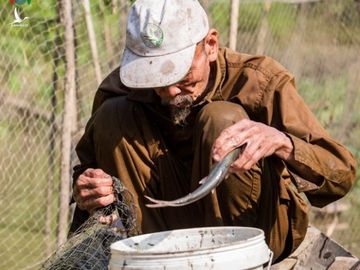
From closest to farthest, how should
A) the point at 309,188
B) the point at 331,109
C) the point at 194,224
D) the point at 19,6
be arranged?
1. the point at 309,188
2. the point at 194,224
3. the point at 19,6
4. the point at 331,109

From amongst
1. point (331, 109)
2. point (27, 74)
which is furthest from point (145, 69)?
point (331, 109)

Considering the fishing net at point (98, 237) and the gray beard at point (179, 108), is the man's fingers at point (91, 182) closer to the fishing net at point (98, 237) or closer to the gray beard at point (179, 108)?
the fishing net at point (98, 237)

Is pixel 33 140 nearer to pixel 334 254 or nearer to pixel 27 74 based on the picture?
pixel 27 74

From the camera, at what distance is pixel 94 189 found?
13.0ft

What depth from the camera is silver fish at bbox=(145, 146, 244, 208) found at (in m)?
3.22

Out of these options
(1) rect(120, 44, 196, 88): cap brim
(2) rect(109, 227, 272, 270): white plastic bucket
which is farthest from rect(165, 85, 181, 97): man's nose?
(2) rect(109, 227, 272, 270): white plastic bucket

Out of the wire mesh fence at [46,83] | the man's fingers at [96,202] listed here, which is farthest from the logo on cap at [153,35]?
the wire mesh fence at [46,83]

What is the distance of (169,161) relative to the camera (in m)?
4.15

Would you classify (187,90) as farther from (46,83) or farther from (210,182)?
(46,83)

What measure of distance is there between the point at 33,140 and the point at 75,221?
68.8 inches

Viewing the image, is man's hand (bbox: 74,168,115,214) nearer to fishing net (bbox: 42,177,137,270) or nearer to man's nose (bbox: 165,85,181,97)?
fishing net (bbox: 42,177,137,270)

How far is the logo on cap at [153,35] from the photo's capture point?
3.81m

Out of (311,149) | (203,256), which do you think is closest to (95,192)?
(311,149)

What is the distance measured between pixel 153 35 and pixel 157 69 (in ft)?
0.42
